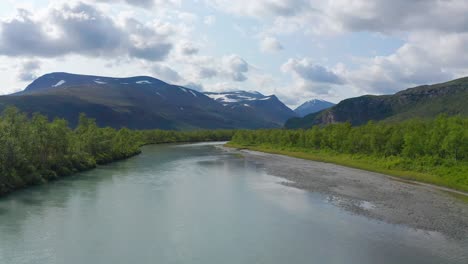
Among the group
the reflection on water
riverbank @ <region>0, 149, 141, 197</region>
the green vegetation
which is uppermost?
the green vegetation

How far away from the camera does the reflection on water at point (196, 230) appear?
2997 cm

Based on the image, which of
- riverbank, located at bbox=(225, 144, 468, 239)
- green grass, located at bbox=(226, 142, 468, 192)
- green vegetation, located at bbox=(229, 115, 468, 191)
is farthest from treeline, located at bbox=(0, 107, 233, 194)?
green vegetation, located at bbox=(229, 115, 468, 191)

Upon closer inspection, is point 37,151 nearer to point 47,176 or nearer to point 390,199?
point 47,176

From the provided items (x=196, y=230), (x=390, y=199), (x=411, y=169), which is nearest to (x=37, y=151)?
(x=196, y=230)

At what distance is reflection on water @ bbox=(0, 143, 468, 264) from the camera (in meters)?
30.0

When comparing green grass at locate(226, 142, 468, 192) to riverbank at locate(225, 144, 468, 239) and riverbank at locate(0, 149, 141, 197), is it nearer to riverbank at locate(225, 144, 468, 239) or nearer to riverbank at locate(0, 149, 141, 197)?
riverbank at locate(225, 144, 468, 239)

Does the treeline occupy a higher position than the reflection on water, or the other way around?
the treeline

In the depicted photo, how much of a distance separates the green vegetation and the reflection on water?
2822 cm

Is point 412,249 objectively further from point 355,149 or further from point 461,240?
point 355,149

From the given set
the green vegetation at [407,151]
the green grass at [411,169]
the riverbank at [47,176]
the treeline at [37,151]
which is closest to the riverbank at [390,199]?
the green grass at [411,169]

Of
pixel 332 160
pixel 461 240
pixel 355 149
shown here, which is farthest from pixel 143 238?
pixel 355 149

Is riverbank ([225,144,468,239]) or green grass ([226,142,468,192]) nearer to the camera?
riverbank ([225,144,468,239])

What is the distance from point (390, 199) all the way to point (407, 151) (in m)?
37.6

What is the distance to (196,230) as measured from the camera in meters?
36.9
